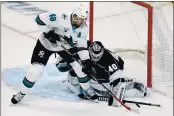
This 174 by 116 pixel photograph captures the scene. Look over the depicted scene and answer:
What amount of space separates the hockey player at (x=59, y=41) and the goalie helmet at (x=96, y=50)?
11 centimetres

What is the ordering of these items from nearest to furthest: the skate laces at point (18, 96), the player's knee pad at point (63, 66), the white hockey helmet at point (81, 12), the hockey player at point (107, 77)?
the white hockey helmet at point (81, 12) → the skate laces at point (18, 96) → the hockey player at point (107, 77) → the player's knee pad at point (63, 66)

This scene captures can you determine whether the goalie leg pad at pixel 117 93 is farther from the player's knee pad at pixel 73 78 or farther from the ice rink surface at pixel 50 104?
the player's knee pad at pixel 73 78

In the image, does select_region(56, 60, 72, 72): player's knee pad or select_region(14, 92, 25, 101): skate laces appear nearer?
select_region(14, 92, 25, 101): skate laces

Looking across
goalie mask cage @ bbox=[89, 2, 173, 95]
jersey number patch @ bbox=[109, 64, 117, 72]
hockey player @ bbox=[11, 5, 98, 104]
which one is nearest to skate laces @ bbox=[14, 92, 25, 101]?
hockey player @ bbox=[11, 5, 98, 104]

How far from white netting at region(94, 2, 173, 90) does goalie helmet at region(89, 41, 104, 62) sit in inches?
17.7

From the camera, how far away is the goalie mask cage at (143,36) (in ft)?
12.4

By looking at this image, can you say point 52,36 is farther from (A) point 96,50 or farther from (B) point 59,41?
Result: (A) point 96,50

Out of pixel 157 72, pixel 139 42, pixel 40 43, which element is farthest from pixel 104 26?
pixel 40 43

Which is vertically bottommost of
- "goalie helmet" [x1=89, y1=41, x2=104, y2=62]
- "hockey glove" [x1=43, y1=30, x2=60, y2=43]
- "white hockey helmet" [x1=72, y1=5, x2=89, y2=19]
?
"goalie helmet" [x1=89, y1=41, x2=104, y2=62]

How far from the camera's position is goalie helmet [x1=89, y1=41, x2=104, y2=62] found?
3.54 meters

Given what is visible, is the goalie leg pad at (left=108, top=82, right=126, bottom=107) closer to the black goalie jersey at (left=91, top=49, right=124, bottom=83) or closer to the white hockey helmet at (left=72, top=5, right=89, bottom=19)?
the black goalie jersey at (left=91, top=49, right=124, bottom=83)

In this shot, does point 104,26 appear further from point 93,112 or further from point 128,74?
point 93,112

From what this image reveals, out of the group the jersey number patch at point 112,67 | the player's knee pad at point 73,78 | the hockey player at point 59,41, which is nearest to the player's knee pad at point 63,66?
the player's knee pad at point 73,78

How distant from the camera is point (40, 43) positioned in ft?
11.3
